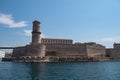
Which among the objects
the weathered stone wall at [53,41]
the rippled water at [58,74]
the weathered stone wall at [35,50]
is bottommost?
the rippled water at [58,74]

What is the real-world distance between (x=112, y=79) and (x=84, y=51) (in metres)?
53.0

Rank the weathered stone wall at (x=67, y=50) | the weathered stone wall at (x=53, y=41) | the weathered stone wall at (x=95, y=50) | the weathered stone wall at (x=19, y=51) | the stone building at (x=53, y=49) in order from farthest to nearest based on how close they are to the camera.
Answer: the weathered stone wall at (x=53, y=41)
the weathered stone wall at (x=19, y=51)
the weathered stone wall at (x=95, y=50)
the weathered stone wall at (x=67, y=50)
the stone building at (x=53, y=49)

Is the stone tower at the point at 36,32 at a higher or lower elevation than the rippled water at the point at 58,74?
higher

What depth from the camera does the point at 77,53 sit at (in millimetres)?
75625

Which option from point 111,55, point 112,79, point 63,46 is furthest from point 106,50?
point 112,79

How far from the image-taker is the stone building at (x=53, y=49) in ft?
232

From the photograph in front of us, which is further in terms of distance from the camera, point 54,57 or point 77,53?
point 77,53

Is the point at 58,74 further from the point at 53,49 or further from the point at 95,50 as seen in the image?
the point at 95,50

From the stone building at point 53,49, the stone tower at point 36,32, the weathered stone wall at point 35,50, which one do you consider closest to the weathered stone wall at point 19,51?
the stone building at point 53,49

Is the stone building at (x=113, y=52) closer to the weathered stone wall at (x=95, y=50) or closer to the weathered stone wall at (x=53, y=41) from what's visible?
the weathered stone wall at (x=95, y=50)

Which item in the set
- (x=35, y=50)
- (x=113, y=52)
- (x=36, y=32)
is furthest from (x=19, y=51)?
(x=113, y=52)

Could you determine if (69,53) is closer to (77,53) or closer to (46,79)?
(77,53)

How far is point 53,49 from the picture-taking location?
75375 millimetres

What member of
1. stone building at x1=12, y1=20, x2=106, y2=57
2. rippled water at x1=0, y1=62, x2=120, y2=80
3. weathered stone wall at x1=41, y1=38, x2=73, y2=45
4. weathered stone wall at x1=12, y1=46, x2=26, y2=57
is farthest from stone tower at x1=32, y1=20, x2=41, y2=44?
rippled water at x1=0, y1=62, x2=120, y2=80
